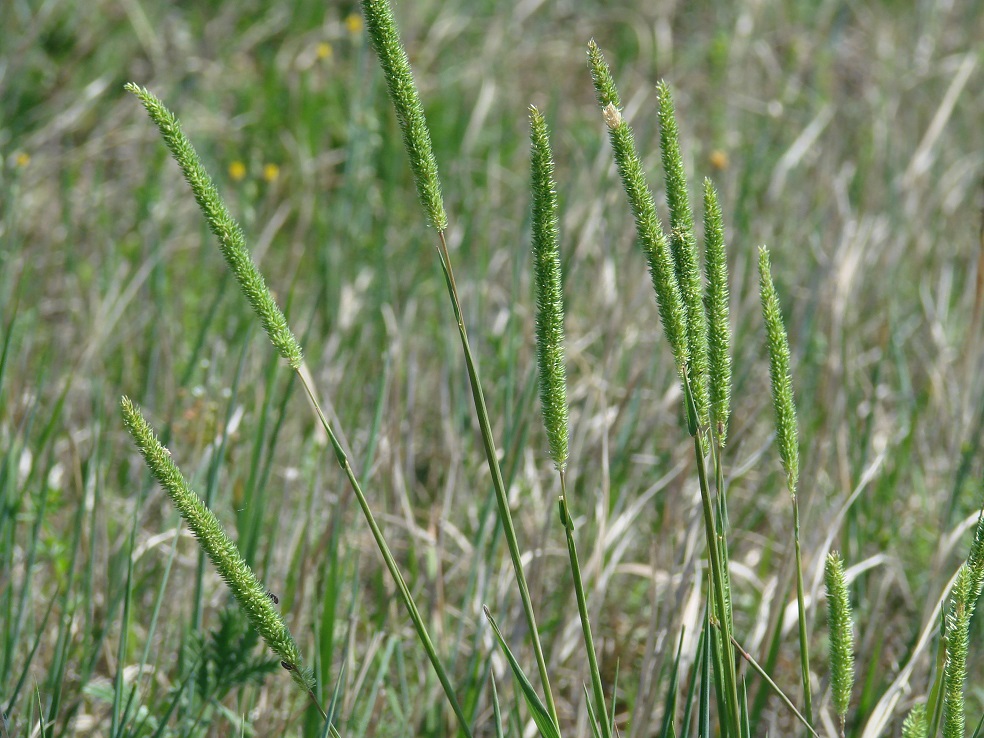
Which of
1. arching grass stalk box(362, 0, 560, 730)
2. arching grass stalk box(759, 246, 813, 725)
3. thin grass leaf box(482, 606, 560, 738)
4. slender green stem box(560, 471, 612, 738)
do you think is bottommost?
thin grass leaf box(482, 606, 560, 738)

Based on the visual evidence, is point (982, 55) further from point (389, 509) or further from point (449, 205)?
point (389, 509)

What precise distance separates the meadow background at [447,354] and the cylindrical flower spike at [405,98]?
61 cm

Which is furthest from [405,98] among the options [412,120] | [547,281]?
[547,281]

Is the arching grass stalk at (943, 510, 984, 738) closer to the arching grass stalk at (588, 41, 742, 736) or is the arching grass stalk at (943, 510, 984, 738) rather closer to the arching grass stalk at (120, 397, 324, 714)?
the arching grass stalk at (588, 41, 742, 736)

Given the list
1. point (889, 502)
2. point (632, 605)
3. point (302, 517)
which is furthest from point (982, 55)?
point (302, 517)

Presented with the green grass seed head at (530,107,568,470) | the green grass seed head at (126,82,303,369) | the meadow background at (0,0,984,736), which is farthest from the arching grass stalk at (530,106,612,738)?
the meadow background at (0,0,984,736)

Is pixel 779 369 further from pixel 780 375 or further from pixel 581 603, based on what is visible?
pixel 581 603

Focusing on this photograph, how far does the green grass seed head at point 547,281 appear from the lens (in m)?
0.88

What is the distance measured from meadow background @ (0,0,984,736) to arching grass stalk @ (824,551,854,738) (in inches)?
12.5

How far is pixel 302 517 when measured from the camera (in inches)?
82.6

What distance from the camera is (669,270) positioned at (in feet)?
2.91

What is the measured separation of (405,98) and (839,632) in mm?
671

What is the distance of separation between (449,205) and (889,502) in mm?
1729

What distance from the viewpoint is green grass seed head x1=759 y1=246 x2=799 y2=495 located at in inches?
38.9
